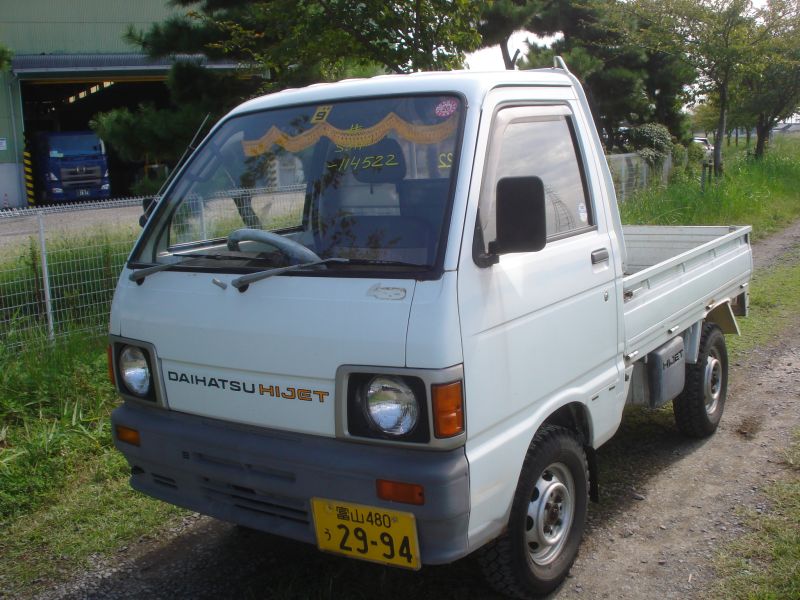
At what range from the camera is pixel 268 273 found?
3.04 metres

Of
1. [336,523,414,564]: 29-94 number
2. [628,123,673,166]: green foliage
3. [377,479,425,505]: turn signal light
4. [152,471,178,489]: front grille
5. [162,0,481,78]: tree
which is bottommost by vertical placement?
[336,523,414,564]: 29-94 number

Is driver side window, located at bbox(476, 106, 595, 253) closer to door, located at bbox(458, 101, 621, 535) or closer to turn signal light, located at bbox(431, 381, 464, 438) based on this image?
door, located at bbox(458, 101, 621, 535)

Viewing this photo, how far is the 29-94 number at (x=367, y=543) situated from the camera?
9.18 feet

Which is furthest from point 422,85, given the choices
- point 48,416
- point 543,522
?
point 48,416

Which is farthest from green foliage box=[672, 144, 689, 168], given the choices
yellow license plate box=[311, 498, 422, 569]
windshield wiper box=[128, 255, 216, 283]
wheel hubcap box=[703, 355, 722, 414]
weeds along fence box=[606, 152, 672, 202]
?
yellow license plate box=[311, 498, 422, 569]

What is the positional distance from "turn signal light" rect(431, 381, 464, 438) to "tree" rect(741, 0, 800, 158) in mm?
14854

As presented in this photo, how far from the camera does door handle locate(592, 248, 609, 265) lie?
3.74 m

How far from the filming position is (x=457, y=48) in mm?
7676

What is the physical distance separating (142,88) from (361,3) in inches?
899

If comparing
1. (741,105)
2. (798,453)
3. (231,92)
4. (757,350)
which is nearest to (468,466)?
(798,453)

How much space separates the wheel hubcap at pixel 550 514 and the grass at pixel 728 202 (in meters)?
9.01

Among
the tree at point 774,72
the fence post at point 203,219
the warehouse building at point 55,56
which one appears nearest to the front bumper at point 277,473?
the fence post at point 203,219

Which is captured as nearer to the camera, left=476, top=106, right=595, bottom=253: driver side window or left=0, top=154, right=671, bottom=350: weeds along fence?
left=476, top=106, right=595, bottom=253: driver side window

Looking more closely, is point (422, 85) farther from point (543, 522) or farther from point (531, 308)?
point (543, 522)
